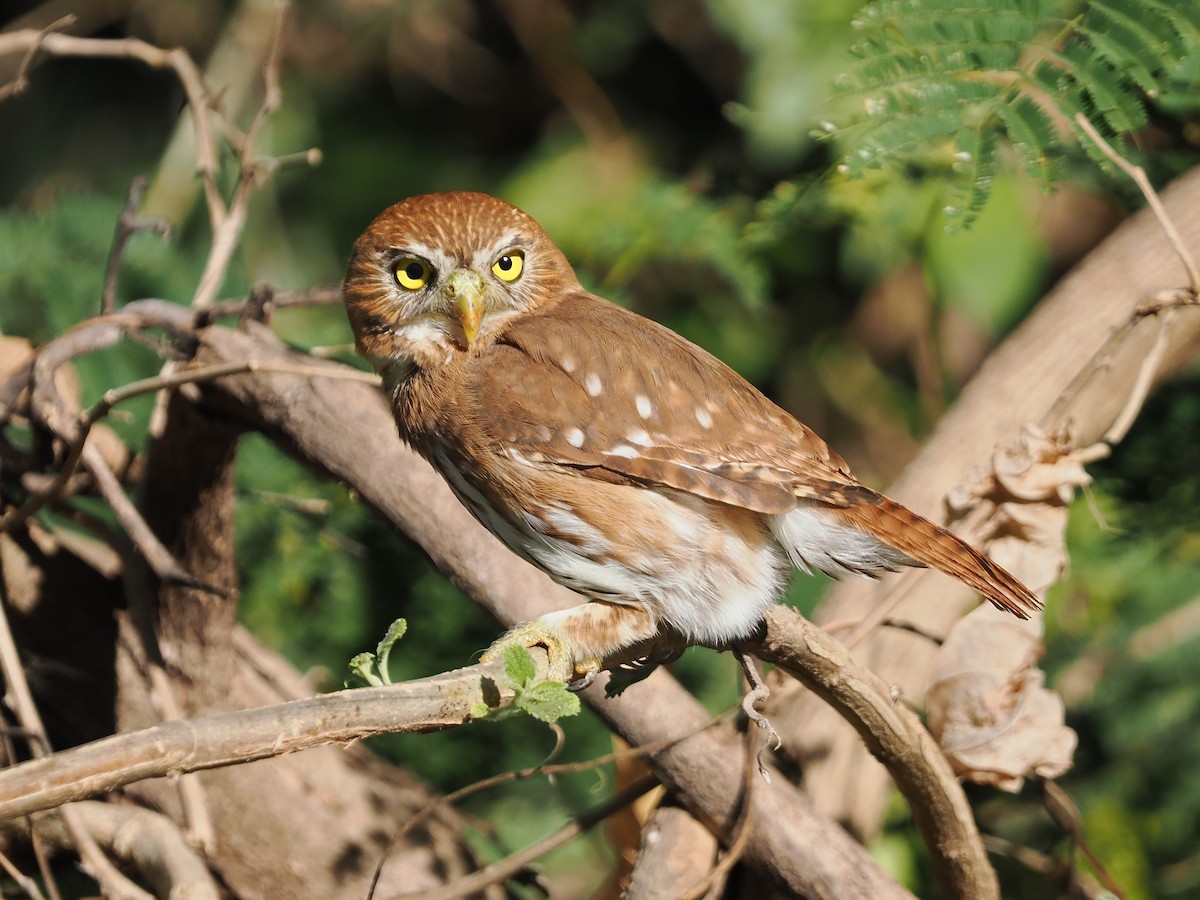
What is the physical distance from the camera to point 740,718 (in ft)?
8.01

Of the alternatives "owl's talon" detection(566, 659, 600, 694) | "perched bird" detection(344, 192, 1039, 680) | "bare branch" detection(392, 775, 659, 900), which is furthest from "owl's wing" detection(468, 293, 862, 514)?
"bare branch" detection(392, 775, 659, 900)

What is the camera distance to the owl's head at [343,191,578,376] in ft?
7.91

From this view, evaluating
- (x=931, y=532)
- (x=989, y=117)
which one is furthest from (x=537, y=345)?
(x=989, y=117)

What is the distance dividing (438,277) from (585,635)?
76cm

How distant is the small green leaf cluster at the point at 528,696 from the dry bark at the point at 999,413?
1155 millimetres

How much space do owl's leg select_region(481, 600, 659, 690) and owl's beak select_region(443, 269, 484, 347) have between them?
55cm

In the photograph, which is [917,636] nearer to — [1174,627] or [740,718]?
[740,718]

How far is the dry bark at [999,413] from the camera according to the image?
2.69m

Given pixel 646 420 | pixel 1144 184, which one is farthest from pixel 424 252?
pixel 1144 184

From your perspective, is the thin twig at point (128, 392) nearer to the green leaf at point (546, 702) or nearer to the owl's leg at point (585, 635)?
the owl's leg at point (585, 635)

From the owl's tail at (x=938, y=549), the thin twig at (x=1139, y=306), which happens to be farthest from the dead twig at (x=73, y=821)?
the thin twig at (x=1139, y=306)

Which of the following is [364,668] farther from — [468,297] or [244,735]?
[468,297]

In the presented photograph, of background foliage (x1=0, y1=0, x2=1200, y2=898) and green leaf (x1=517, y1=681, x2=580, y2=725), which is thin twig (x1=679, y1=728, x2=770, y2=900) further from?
background foliage (x1=0, y1=0, x2=1200, y2=898)

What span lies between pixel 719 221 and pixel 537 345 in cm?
173
